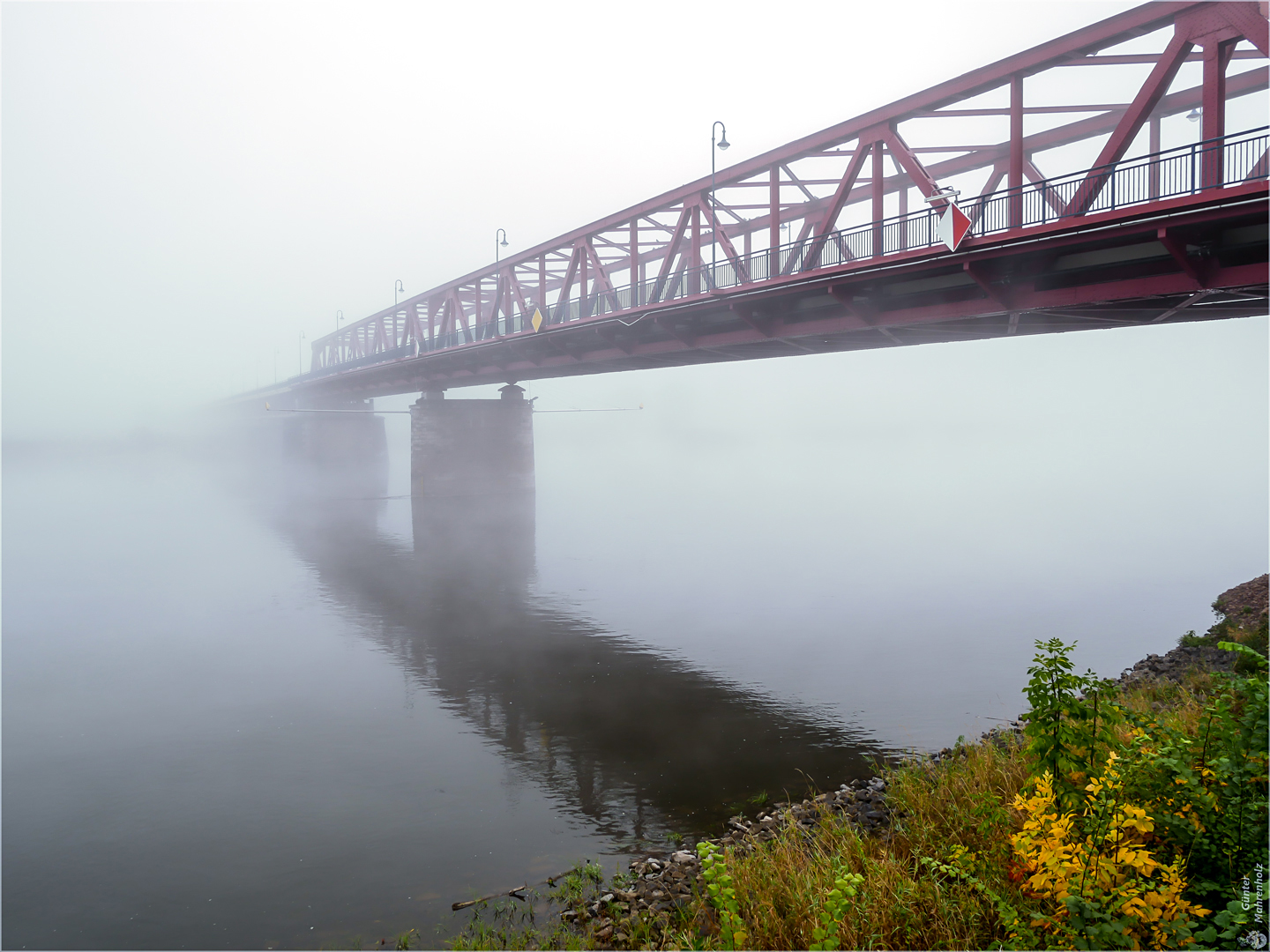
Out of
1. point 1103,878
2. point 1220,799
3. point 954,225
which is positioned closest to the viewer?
point 1103,878

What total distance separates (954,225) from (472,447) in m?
43.8

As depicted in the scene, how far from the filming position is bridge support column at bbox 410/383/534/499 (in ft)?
185

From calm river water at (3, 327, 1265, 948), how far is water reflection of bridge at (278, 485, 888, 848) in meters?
0.09

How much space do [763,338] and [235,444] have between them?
5587 inches

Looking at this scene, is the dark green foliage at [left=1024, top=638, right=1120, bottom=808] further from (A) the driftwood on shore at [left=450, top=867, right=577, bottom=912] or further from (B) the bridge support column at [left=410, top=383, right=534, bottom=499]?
(B) the bridge support column at [left=410, top=383, right=534, bottom=499]

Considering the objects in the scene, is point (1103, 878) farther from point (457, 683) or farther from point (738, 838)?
point (457, 683)

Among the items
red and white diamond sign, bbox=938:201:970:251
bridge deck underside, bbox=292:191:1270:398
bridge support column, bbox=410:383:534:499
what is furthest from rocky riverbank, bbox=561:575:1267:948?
bridge support column, bbox=410:383:534:499

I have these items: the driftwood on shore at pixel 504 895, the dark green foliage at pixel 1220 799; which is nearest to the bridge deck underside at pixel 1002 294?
the dark green foliage at pixel 1220 799

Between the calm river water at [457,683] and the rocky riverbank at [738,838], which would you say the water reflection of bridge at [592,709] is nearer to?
the calm river water at [457,683]

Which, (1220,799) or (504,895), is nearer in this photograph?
(1220,799)

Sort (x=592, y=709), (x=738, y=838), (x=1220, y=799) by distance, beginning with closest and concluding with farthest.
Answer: (x=1220, y=799)
(x=738, y=838)
(x=592, y=709)

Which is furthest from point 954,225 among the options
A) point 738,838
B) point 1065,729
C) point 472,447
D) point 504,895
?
point 472,447

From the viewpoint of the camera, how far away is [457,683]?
68.0ft

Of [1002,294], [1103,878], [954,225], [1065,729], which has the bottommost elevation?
[1103,878]
